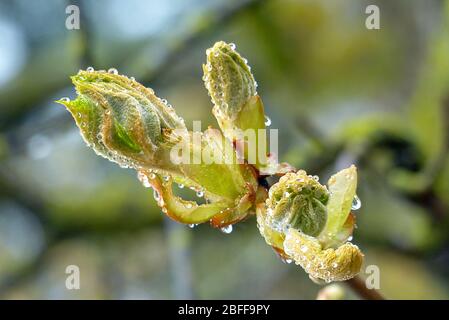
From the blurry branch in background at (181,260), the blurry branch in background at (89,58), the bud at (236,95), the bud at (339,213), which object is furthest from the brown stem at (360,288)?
the blurry branch in background at (89,58)

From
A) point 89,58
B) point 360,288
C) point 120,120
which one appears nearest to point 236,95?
point 120,120

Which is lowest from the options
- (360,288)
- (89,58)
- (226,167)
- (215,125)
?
(360,288)

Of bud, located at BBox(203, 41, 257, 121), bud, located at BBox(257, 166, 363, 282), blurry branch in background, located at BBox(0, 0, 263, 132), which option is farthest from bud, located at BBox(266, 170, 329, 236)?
blurry branch in background, located at BBox(0, 0, 263, 132)

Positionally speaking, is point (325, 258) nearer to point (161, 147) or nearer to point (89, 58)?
point (161, 147)

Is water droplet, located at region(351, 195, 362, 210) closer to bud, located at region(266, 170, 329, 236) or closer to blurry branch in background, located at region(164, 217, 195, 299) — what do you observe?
bud, located at region(266, 170, 329, 236)

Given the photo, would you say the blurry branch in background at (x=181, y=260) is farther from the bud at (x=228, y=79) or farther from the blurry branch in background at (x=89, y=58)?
the bud at (x=228, y=79)
